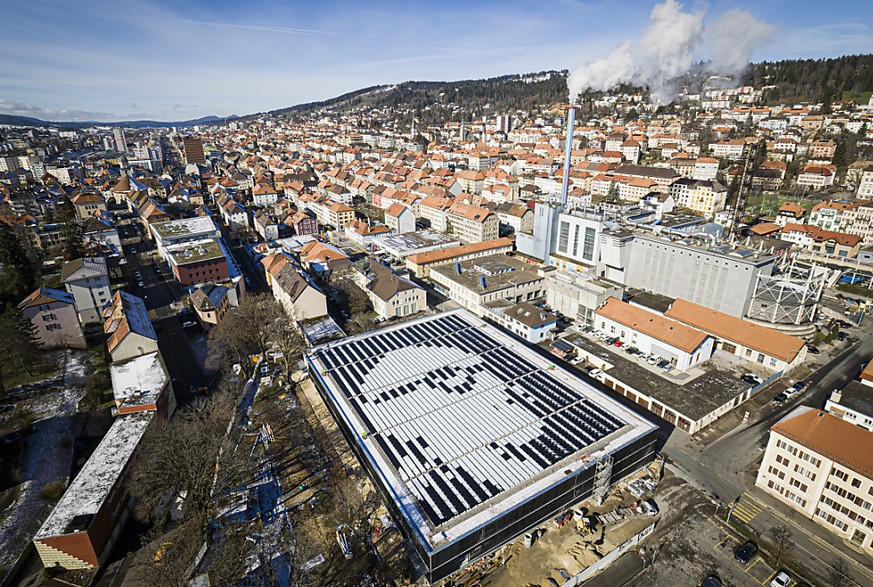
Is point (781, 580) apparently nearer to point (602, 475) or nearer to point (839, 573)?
point (839, 573)

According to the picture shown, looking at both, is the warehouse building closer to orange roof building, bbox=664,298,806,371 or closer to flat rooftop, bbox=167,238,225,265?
flat rooftop, bbox=167,238,225,265

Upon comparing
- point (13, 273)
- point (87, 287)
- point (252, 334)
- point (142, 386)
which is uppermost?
point (13, 273)

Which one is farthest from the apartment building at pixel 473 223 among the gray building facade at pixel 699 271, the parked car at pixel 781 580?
the parked car at pixel 781 580

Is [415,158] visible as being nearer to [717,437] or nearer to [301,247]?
[301,247]

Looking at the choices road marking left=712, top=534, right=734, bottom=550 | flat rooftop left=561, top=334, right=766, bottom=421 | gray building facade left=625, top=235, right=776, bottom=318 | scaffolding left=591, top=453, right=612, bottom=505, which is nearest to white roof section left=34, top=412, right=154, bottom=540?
scaffolding left=591, top=453, right=612, bottom=505

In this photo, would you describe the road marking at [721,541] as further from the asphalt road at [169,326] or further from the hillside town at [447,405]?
the asphalt road at [169,326]

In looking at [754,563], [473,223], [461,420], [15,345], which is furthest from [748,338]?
[15,345]

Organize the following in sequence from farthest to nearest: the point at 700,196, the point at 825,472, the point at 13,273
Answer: the point at 700,196, the point at 13,273, the point at 825,472
